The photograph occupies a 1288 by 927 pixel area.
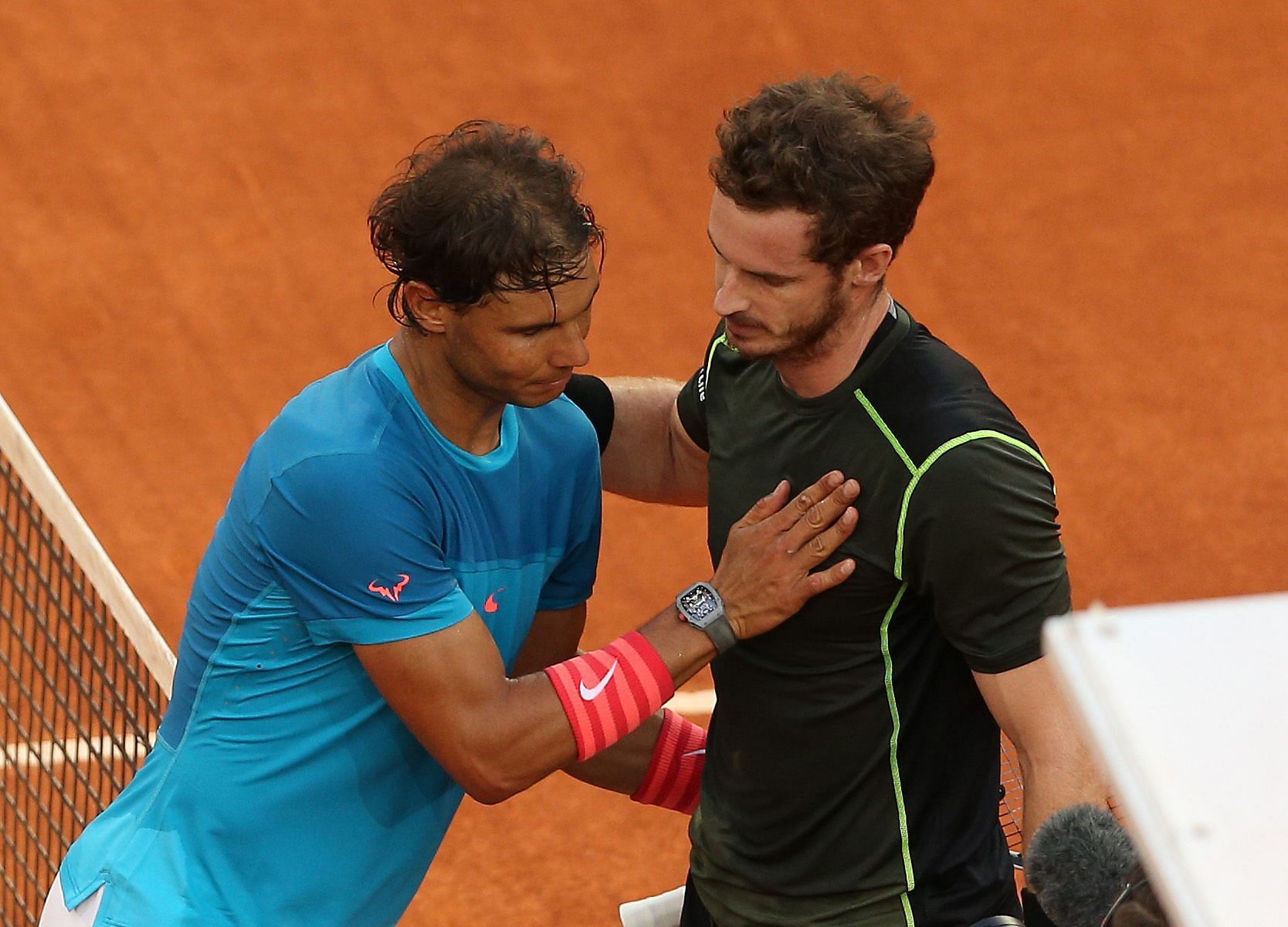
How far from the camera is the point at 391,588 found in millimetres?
3467

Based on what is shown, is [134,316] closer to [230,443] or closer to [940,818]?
[230,443]

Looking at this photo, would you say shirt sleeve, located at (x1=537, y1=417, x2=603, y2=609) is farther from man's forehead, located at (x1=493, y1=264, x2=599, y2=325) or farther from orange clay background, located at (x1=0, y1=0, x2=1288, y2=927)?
orange clay background, located at (x1=0, y1=0, x2=1288, y2=927)

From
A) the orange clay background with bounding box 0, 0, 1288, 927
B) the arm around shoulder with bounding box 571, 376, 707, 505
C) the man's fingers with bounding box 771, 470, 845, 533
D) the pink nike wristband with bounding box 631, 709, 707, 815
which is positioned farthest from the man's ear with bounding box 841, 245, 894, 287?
the orange clay background with bounding box 0, 0, 1288, 927

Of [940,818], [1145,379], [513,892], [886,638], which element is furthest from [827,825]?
[1145,379]

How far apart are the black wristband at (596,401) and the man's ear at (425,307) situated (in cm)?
74

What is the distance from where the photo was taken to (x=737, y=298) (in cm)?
346

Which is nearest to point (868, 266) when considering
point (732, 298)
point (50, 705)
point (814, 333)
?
point (814, 333)

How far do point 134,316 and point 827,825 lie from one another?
7114mm

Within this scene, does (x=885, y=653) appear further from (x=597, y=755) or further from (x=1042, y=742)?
(x=597, y=755)

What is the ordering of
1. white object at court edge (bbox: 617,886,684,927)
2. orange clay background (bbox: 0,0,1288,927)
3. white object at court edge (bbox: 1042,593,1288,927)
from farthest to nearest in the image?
orange clay background (bbox: 0,0,1288,927)
white object at court edge (bbox: 617,886,684,927)
white object at court edge (bbox: 1042,593,1288,927)

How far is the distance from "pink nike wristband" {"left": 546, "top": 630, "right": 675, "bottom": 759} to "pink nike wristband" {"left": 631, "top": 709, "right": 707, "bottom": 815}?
2.42 ft

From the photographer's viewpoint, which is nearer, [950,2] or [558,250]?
[558,250]

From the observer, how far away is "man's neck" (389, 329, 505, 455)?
3.61 meters

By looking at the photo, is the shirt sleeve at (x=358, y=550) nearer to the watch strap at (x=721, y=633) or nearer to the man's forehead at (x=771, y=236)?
the watch strap at (x=721, y=633)
